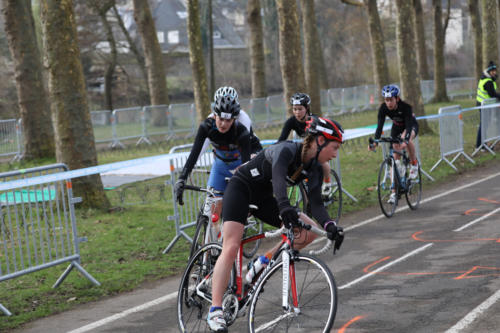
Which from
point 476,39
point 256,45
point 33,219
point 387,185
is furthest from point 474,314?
point 476,39

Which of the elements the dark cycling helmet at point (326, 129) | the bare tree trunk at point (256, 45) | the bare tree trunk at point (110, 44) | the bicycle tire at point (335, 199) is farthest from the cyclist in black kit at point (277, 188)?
the bare tree trunk at point (110, 44)

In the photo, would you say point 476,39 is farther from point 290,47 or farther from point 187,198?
point 187,198

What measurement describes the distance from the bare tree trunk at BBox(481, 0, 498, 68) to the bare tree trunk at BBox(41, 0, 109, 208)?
17.2 metres

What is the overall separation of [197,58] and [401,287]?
15610 millimetres

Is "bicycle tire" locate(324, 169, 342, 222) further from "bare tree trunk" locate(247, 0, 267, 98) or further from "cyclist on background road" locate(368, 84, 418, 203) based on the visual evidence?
"bare tree trunk" locate(247, 0, 267, 98)

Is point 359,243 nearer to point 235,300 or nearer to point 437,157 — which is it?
point 235,300

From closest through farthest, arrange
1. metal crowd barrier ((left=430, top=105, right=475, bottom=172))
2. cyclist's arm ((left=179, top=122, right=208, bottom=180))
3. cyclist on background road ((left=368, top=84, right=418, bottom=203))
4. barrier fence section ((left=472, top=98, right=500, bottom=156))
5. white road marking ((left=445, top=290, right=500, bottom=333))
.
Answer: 1. white road marking ((left=445, top=290, right=500, bottom=333))
2. cyclist's arm ((left=179, top=122, right=208, bottom=180))
3. cyclist on background road ((left=368, top=84, right=418, bottom=203))
4. metal crowd barrier ((left=430, top=105, right=475, bottom=172))
5. barrier fence section ((left=472, top=98, right=500, bottom=156))

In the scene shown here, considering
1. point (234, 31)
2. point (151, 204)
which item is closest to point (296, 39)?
point (151, 204)

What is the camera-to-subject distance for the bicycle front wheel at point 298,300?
480 cm

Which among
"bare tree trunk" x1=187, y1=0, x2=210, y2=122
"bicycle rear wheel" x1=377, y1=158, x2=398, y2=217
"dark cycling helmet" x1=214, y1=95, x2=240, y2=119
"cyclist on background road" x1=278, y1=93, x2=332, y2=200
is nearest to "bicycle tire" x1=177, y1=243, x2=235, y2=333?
"dark cycling helmet" x1=214, y1=95, x2=240, y2=119

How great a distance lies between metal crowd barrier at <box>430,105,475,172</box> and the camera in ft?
53.0

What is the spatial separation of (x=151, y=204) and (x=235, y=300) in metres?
8.77

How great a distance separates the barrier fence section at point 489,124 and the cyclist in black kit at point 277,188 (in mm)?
14206

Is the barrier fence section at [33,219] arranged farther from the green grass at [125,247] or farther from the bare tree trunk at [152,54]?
the bare tree trunk at [152,54]
